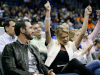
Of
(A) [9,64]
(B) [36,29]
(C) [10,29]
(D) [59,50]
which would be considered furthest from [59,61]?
(B) [36,29]

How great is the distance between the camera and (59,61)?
2.34 meters

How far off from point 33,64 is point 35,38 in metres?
1.46

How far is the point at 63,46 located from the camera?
8.16ft

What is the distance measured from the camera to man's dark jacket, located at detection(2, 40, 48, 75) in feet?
5.97

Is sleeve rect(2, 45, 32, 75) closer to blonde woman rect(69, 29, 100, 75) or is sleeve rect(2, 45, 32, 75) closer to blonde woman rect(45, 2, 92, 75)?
blonde woman rect(45, 2, 92, 75)

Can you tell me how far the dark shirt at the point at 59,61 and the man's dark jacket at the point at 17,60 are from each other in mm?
224

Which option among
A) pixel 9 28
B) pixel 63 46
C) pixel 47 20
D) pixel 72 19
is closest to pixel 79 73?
pixel 63 46

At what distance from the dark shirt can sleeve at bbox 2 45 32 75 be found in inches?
21.6

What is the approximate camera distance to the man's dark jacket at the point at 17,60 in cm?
182

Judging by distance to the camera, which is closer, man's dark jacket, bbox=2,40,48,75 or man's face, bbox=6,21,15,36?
man's dark jacket, bbox=2,40,48,75

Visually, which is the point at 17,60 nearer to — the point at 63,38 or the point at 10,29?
the point at 63,38

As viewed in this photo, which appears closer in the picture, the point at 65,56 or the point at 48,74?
the point at 48,74

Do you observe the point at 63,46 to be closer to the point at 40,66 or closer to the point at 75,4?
the point at 40,66

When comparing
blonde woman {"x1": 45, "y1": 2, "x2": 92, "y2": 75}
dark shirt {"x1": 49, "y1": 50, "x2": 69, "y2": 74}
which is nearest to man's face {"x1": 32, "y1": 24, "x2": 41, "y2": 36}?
blonde woman {"x1": 45, "y1": 2, "x2": 92, "y2": 75}
